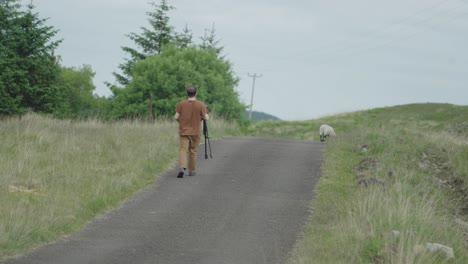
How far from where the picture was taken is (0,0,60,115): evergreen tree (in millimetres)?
42125

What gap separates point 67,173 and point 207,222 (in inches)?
155

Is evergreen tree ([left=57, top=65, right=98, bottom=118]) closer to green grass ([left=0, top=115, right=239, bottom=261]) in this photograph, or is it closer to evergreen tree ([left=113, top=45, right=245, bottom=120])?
evergreen tree ([left=113, top=45, right=245, bottom=120])

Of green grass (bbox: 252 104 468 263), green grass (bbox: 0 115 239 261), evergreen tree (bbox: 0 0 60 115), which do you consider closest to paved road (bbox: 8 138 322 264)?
green grass (bbox: 0 115 239 261)

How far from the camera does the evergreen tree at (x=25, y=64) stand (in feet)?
138

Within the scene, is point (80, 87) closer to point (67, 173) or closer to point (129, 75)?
point (129, 75)

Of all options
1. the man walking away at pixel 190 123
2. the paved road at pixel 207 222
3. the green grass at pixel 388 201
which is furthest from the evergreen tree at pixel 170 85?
the paved road at pixel 207 222

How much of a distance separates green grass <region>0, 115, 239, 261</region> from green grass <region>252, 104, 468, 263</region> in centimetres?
344

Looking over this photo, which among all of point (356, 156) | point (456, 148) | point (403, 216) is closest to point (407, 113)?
point (456, 148)

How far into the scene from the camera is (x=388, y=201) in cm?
1005

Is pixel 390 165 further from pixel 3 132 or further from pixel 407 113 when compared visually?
pixel 407 113

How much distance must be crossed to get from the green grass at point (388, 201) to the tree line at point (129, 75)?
10.9 metres

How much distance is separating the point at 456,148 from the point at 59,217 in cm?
1616

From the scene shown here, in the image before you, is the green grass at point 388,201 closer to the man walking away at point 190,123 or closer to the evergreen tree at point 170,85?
the man walking away at point 190,123

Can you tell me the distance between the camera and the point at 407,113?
6675 centimetres
